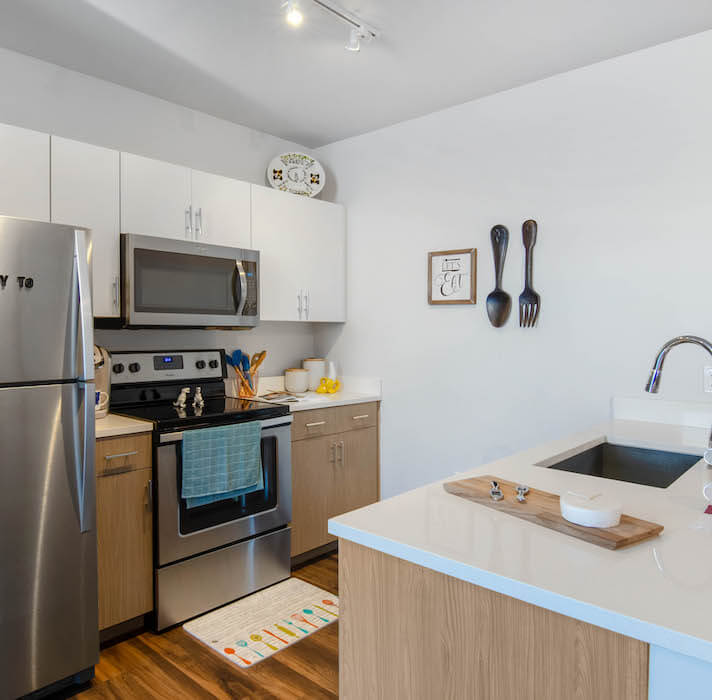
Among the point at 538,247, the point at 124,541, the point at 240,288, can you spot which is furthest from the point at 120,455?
the point at 538,247

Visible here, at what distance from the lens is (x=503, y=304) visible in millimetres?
2912

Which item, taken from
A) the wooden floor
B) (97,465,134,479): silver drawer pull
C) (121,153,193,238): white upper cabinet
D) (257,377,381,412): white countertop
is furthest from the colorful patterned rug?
(121,153,193,238): white upper cabinet

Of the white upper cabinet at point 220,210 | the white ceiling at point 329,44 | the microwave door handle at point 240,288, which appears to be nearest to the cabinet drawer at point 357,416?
the microwave door handle at point 240,288

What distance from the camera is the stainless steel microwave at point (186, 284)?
2549mm

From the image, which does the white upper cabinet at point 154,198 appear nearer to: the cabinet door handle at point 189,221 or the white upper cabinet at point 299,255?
the cabinet door handle at point 189,221

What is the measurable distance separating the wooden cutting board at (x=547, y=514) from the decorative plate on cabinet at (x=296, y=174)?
2563 mm

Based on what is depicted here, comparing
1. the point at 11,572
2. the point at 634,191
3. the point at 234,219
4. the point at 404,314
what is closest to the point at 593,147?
the point at 634,191

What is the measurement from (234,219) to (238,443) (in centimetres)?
122

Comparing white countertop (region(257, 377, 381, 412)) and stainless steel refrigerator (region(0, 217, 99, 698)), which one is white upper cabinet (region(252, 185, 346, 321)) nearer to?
white countertop (region(257, 377, 381, 412))

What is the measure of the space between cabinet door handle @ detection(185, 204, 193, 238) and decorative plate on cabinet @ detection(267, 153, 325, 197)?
0.79 meters

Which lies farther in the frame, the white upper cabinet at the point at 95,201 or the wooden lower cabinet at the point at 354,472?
the wooden lower cabinet at the point at 354,472

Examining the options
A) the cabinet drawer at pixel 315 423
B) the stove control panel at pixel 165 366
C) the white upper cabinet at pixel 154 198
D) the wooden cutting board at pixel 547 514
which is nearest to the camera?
the wooden cutting board at pixel 547 514

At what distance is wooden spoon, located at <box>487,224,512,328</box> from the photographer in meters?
2.91

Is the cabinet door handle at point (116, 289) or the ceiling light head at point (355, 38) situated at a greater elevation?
the ceiling light head at point (355, 38)
